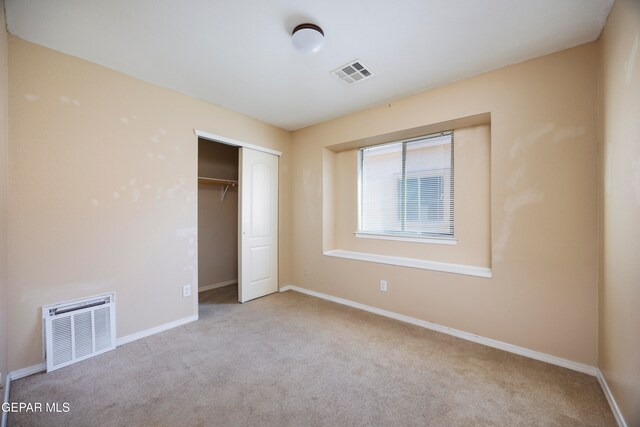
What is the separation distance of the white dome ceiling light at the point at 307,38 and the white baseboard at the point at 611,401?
122 inches

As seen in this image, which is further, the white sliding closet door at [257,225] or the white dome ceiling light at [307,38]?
the white sliding closet door at [257,225]

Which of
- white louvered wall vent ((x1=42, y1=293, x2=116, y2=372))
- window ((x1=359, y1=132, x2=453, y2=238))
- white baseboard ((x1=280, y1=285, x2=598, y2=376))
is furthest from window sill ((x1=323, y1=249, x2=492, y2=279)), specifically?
white louvered wall vent ((x1=42, y1=293, x2=116, y2=372))

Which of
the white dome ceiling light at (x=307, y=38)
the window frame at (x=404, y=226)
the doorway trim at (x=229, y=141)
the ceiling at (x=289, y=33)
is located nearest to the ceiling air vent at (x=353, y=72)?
the ceiling at (x=289, y=33)

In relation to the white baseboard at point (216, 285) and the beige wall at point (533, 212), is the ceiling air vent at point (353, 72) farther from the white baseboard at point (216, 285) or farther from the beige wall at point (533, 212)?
the white baseboard at point (216, 285)

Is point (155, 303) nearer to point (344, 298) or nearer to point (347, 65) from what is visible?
point (344, 298)

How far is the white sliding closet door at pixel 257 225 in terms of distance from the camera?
11.7 ft

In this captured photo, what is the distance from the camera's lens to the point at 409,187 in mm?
3338

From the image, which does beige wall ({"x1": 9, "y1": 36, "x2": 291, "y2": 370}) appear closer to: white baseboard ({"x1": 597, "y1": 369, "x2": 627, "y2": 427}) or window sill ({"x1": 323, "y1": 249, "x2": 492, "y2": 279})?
window sill ({"x1": 323, "y1": 249, "x2": 492, "y2": 279})

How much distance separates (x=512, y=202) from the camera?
7.62ft

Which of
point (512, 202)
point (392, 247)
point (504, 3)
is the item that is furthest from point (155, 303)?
point (504, 3)

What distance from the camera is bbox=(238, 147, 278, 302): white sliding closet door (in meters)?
3.58

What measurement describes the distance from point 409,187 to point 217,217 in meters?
3.17

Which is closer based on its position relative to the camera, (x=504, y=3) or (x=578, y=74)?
(x=504, y=3)

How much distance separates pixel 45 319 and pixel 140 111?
6.56 ft
